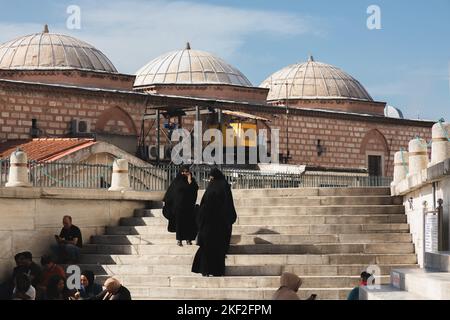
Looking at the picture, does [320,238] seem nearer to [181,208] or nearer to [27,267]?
[181,208]

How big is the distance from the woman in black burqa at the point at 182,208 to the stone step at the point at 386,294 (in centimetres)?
468

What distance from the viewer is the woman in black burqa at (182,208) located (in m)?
15.4

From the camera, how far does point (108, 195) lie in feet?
55.6

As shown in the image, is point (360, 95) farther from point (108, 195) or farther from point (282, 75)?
point (108, 195)

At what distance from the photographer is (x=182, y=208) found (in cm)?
1541

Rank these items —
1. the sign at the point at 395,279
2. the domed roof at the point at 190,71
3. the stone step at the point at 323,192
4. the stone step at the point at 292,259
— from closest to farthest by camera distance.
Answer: the sign at the point at 395,279 → the stone step at the point at 292,259 → the stone step at the point at 323,192 → the domed roof at the point at 190,71

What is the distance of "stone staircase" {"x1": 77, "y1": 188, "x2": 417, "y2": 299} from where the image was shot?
14234 mm

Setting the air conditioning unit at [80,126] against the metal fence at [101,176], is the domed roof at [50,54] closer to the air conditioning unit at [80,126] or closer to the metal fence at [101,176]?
the air conditioning unit at [80,126]

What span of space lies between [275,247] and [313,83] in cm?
Answer: 2908

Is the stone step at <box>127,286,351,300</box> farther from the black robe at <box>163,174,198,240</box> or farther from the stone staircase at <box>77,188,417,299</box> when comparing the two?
the black robe at <box>163,174,198,240</box>

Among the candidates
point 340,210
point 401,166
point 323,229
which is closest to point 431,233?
point 323,229

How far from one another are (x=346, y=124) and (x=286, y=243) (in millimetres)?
26033

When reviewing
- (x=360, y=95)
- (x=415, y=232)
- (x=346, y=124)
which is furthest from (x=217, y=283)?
(x=360, y=95)

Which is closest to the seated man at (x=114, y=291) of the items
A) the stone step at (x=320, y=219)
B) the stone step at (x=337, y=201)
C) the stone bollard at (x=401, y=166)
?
the stone step at (x=320, y=219)
